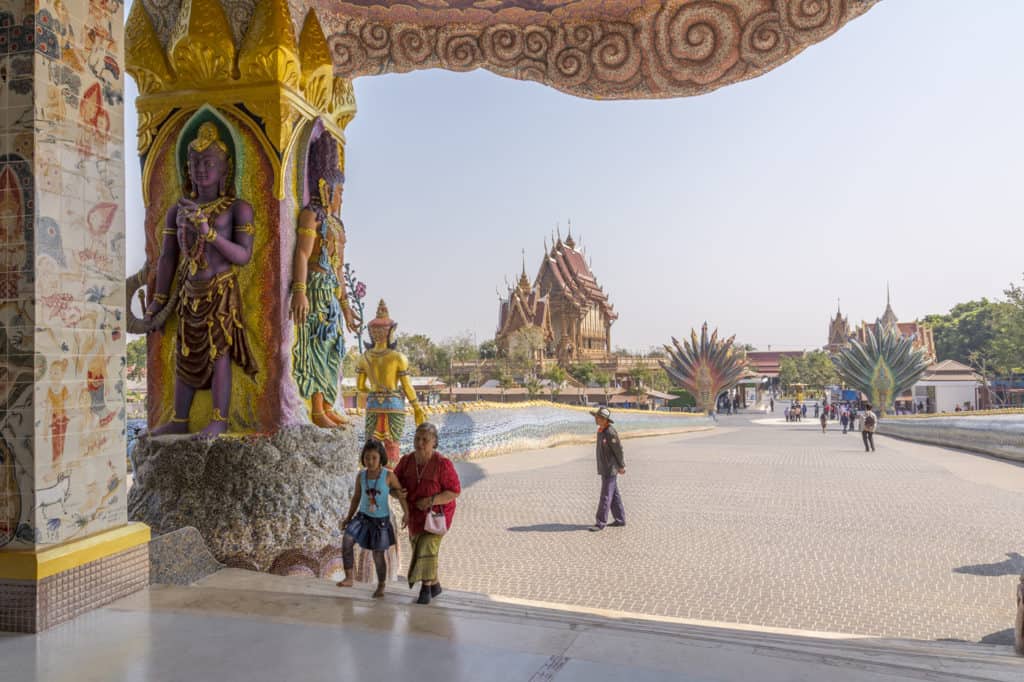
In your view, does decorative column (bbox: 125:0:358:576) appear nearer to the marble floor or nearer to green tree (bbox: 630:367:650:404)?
the marble floor

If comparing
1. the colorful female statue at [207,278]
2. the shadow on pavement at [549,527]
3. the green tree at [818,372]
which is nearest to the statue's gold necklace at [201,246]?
the colorful female statue at [207,278]

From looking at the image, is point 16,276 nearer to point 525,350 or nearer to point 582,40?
point 582,40

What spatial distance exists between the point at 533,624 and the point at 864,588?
331 centimetres

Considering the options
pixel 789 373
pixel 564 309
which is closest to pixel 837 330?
pixel 789 373

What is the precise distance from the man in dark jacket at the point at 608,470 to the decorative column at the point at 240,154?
3.31 meters

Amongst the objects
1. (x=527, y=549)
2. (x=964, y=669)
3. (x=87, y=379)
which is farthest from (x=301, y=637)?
(x=527, y=549)

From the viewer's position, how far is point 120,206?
12.6 feet

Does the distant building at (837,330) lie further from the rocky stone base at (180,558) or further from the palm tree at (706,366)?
the rocky stone base at (180,558)

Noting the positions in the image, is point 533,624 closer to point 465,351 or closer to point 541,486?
point 541,486

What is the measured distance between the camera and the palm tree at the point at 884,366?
31438 mm

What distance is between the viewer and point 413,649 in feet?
10.1

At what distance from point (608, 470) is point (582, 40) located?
4377mm

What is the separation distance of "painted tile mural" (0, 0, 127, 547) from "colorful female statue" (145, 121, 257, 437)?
1.81 meters

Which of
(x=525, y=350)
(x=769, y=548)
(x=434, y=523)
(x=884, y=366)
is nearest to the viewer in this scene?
(x=434, y=523)
